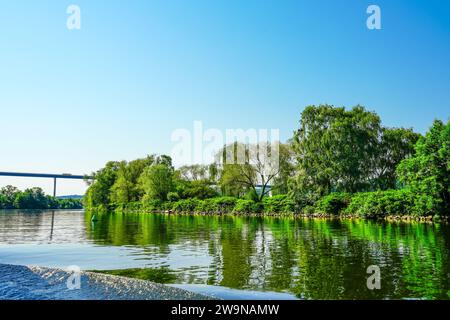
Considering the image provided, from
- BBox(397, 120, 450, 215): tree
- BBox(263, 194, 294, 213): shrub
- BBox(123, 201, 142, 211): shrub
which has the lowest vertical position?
BBox(123, 201, 142, 211): shrub

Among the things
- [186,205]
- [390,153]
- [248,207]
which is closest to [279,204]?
[248,207]

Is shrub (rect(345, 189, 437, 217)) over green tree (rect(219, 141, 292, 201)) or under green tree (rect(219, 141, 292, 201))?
under

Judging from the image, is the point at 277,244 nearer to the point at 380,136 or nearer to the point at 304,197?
the point at 304,197

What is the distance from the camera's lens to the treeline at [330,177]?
4625 cm

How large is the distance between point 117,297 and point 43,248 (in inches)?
602

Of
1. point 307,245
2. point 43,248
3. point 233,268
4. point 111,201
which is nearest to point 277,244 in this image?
point 307,245

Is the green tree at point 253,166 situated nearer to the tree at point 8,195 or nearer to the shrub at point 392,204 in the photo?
the shrub at point 392,204

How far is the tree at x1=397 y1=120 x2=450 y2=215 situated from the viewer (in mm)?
44281

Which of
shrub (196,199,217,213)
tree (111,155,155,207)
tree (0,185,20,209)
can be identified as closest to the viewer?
shrub (196,199,217,213)

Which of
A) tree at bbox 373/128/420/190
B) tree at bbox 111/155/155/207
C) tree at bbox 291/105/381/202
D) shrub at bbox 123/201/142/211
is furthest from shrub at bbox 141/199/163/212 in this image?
tree at bbox 373/128/420/190

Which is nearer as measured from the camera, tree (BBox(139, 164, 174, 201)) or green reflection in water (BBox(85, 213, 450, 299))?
green reflection in water (BBox(85, 213, 450, 299))

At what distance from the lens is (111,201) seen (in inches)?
4791

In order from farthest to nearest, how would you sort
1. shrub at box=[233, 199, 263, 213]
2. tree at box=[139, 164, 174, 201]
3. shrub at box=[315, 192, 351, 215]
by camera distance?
tree at box=[139, 164, 174, 201] → shrub at box=[233, 199, 263, 213] → shrub at box=[315, 192, 351, 215]

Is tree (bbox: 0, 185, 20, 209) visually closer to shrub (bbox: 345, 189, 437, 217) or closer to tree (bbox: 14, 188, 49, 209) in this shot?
tree (bbox: 14, 188, 49, 209)
